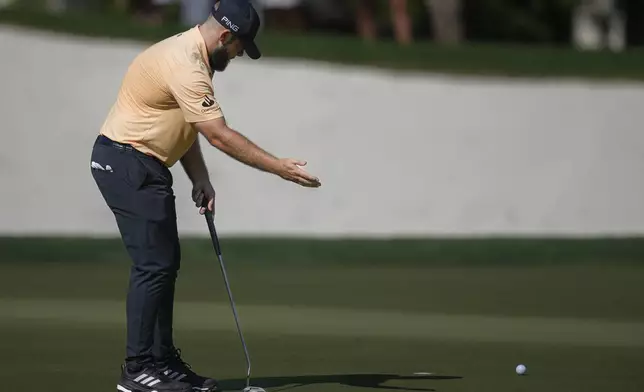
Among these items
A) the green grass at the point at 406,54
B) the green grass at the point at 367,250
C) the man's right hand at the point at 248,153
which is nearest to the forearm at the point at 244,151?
the man's right hand at the point at 248,153

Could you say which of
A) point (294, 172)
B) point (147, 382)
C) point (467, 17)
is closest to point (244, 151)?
point (294, 172)

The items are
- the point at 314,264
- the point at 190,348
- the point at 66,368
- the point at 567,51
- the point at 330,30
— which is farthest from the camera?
the point at 330,30

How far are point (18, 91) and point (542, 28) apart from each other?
1790 cm

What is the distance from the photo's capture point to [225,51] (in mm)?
7598

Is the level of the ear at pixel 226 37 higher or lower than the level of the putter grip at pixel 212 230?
higher

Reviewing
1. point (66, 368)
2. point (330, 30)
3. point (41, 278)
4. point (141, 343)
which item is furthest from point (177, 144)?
point (330, 30)

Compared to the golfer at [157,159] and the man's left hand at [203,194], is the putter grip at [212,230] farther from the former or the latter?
the golfer at [157,159]

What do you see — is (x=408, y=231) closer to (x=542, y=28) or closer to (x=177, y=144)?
(x=177, y=144)

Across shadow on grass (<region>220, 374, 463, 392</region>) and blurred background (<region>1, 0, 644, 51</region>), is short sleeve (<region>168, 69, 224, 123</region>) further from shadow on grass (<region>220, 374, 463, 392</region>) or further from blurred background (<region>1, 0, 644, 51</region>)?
blurred background (<region>1, 0, 644, 51</region>)

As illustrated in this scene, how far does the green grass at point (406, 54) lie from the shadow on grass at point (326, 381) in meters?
8.62

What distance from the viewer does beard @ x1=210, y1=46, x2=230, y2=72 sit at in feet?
24.9

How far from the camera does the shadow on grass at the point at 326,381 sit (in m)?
8.09

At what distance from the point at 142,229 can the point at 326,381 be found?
1.42 meters

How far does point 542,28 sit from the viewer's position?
32219 mm
